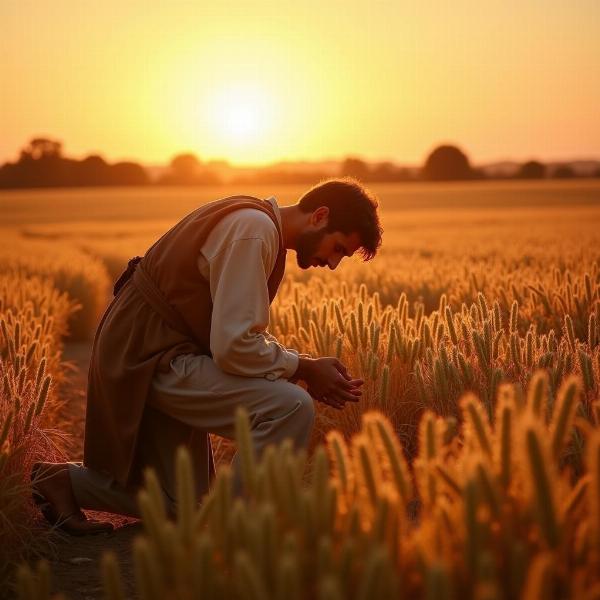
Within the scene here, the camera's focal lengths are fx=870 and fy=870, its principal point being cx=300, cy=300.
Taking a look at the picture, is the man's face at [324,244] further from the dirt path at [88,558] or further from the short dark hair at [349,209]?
the dirt path at [88,558]

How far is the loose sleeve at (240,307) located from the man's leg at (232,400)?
0.28 ft

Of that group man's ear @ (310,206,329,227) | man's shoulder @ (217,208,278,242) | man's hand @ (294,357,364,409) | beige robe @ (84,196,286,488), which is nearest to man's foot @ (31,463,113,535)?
beige robe @ (84,196,286,488)

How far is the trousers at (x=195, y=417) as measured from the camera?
3027mm

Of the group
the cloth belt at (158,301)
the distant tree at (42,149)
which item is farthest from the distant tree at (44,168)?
the cloth belt at (158,301)

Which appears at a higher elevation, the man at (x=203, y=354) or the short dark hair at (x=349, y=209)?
the short dark hair at (x=349, y=209)

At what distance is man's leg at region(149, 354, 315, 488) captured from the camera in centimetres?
302

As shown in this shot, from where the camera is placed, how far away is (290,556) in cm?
145

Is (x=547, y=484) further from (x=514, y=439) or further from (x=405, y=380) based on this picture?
(x=405, y=380)

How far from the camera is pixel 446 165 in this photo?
63.5 meters

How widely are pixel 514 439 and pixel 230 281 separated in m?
1.31

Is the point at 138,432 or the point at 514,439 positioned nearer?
the point at 514,439

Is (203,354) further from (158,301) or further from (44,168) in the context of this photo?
(44,168)

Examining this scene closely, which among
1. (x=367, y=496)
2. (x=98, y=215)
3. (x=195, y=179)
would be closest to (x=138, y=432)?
(x=367, y=496)

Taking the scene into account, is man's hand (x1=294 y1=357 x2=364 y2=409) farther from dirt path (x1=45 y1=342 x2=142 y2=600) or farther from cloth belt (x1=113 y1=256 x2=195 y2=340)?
dirt path (x1=45 y1=342 x2=142 y2=600)
